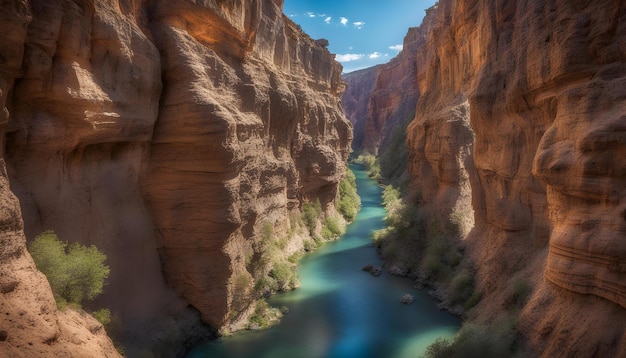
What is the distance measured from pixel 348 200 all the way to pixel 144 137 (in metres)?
24.0

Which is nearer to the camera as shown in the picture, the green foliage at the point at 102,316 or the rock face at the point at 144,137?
the rock face at the point at 144,137

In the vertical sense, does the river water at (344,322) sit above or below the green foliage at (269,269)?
below

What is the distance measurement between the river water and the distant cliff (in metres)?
2.65

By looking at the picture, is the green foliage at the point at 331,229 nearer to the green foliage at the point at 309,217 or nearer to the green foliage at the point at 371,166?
the green foliage at the point at 309,217

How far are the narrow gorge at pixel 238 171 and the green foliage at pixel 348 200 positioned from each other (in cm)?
1101

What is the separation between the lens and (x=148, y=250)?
1266 centimetres

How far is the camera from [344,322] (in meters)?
16.1

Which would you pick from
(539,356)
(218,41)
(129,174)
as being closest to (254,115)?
(218,41)

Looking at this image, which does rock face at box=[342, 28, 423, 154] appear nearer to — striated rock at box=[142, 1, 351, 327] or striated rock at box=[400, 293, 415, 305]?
striated rock at box=[400, 293, 415, 305]

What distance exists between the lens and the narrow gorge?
8422 millimetres

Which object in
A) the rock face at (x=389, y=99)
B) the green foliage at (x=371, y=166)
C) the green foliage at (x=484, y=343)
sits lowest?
the green foliage at (x=484, y=343)

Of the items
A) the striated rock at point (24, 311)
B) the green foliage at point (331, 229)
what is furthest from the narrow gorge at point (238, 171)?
the green foliage at point (331, 229)

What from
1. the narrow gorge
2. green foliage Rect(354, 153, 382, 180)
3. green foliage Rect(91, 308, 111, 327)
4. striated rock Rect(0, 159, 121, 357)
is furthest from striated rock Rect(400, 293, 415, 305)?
green foliage Rect(354, 153, 382, 180)

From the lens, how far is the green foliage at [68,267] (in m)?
8.40
